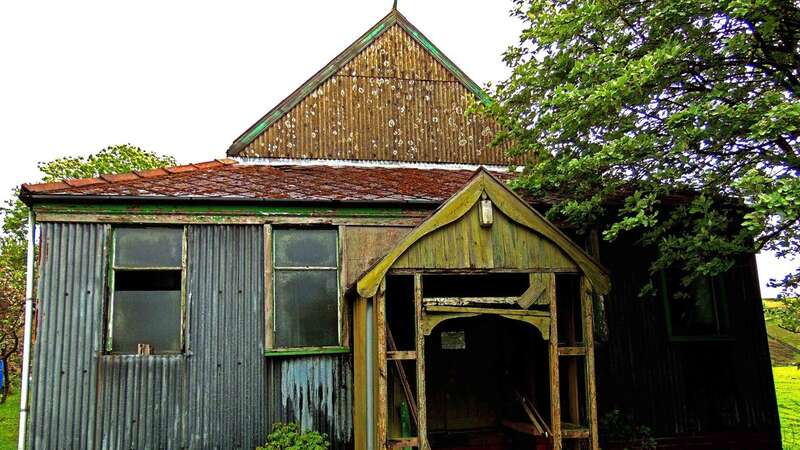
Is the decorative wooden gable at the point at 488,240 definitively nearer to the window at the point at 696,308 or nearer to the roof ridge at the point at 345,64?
the window at the point at 696,308

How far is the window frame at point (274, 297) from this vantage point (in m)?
8.93

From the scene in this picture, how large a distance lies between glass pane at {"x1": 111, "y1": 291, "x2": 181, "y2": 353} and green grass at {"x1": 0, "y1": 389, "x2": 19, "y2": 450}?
291 inches

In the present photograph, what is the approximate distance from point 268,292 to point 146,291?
5.68 feet

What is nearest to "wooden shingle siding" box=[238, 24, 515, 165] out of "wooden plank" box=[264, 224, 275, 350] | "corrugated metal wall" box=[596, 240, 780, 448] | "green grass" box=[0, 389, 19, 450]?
"wooden plank" box=[264, 224, 275, 350]

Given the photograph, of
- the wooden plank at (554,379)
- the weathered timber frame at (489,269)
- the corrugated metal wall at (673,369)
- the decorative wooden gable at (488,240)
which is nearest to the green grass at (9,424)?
the weathered timber frame at (489,269)

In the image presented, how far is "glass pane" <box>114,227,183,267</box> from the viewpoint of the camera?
8.80 metres

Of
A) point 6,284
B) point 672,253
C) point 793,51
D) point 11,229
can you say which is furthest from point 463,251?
point 11,229

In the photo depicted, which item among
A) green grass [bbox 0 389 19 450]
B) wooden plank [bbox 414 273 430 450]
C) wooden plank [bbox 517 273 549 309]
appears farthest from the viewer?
green grass [bbox 0 389 19 450]

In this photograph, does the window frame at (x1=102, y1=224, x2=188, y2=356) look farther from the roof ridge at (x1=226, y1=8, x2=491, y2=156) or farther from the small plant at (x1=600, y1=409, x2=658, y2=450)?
the small plant at (x1=600, y1=409, x2=658, y2=450)

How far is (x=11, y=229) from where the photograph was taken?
34625 millimetres

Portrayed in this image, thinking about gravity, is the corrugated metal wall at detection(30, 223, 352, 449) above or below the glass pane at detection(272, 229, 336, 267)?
below

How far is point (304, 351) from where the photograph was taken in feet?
29.5

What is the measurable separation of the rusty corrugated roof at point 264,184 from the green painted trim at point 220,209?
194 millimetres

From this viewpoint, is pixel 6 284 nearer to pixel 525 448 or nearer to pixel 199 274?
pixel 199 274
